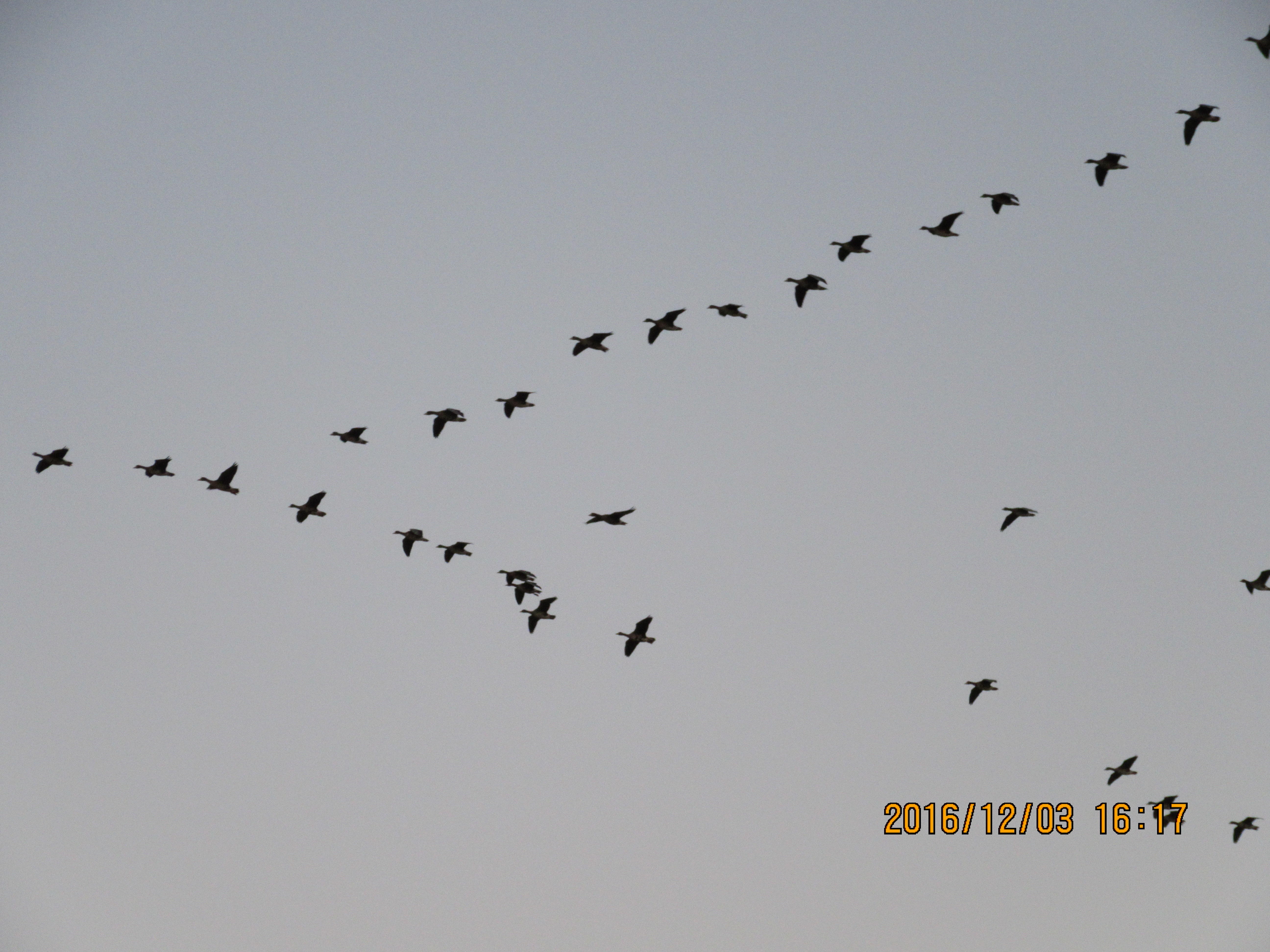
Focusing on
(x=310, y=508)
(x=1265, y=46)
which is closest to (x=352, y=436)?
(x=310, y=508)

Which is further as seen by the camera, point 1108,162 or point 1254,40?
point 1108,162

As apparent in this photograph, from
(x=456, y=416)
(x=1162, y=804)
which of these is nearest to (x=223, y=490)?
(x=456, y=416)

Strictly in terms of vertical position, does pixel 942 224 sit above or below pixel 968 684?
above

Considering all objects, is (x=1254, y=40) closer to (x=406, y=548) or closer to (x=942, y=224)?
(x=942, y=224)

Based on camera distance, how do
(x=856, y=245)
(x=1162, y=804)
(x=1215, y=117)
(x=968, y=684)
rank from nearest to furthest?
(x=1215, y=117) < (x=856, y=245) < (x=1162, y=804) < (x=968, y=684)

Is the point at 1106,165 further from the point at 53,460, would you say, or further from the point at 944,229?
the point at 53,460

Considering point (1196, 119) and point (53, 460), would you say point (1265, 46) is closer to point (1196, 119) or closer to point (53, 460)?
point (1196, 119)

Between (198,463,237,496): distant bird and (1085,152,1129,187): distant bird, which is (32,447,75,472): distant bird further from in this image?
(1085,152,1129,187): distant bird

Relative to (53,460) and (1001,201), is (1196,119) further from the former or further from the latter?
(53,460)

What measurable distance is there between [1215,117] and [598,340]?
23172 mm

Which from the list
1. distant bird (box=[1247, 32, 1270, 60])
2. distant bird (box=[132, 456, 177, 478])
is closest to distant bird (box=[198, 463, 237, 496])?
distant bird (box=[132, 456, 177, 478])

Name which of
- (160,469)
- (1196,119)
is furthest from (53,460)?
(1196,119)

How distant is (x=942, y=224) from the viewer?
64.1m

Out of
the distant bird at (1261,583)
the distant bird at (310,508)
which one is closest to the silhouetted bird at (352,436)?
the distant bird at (310,508)
